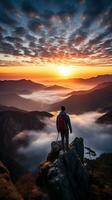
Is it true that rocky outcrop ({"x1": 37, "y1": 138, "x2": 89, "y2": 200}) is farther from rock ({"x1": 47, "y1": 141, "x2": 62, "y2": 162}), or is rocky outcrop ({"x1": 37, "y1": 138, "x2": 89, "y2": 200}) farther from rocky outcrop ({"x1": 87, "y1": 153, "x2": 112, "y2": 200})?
rock ({"x1": 47, "y1": 141, "x2": 62, "y2": 162})

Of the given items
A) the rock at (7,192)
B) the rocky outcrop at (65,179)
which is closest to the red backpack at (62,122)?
the rocky outcrop at (65,179)

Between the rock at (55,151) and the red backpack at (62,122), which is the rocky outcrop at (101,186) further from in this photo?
the red backpack at (62,122)

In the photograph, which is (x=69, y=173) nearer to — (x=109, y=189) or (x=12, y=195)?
(x=109, y=189)

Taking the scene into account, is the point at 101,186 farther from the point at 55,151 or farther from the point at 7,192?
the point at 7,192

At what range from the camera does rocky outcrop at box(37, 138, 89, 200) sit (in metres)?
21.5

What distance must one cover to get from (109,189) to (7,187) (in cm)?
1325

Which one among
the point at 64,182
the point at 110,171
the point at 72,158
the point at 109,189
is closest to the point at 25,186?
the point at 64,182

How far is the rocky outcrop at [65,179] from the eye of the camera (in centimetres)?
2148

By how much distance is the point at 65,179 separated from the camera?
22.9m

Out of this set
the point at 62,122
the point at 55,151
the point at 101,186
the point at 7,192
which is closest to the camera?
the point at 7,192

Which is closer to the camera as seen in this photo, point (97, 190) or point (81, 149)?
point (97, 190)

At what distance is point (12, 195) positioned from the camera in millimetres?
18250

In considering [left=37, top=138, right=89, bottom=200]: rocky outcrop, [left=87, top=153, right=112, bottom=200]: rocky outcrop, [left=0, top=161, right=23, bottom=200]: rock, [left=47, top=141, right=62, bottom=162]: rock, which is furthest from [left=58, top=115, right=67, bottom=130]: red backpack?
[left=87, top=153, right=112, bottom=200]: rocky outcrop

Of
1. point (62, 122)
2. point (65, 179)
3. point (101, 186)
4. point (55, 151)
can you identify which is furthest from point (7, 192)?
point (101, 186)
